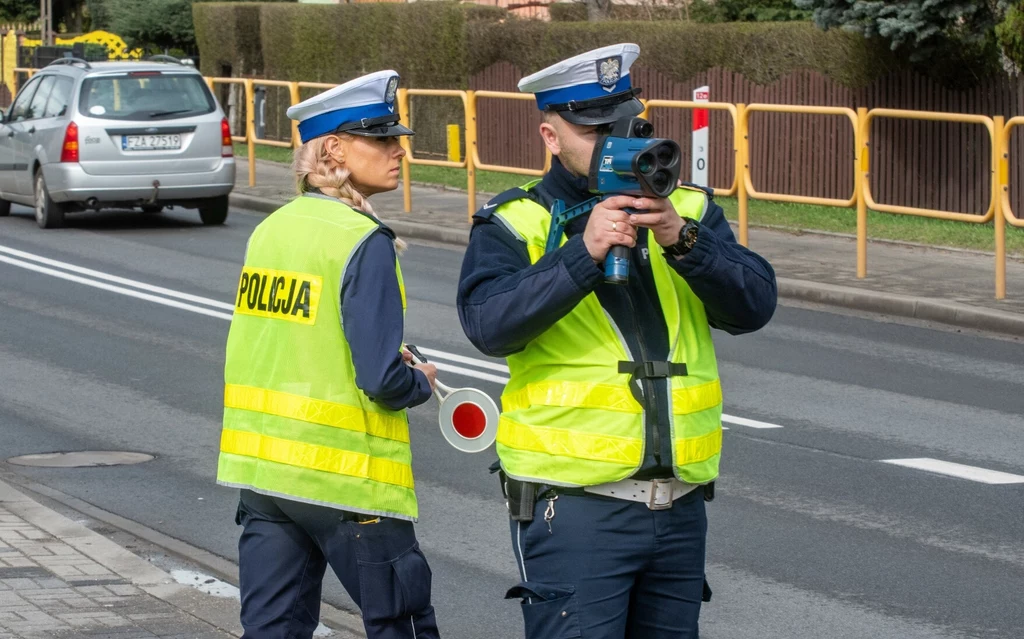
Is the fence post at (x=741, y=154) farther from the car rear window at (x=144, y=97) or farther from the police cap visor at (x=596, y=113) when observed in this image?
the police cap visor at (x=596, y=113)

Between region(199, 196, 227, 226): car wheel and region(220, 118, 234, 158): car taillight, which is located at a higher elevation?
Answer: region(220, 118, 234, 158): car taillight

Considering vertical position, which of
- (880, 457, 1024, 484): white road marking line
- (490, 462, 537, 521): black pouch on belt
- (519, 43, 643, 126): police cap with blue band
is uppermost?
(519, 43, 643, 126): police cap with blue band

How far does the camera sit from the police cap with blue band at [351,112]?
3965mm

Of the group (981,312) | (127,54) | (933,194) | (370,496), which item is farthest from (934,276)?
(127,54)

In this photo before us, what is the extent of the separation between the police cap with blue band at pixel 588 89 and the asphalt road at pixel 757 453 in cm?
275

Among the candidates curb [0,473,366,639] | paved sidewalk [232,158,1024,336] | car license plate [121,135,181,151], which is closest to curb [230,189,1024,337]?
paved sidewalk [232,158,1024,336]

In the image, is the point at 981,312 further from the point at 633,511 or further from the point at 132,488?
the point at 633,511

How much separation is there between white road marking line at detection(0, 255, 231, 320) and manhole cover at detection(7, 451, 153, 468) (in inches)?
163

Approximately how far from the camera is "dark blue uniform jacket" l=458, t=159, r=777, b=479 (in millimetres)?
3215

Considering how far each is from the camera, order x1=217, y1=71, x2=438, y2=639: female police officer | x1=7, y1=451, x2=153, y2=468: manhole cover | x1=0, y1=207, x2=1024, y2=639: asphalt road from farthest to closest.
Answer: x1=7, y1=451, x2=153, y2=468: manhole cover < x1=0, y1=207, x2=1024, y2=639: asphalt road < x1=217, y1=71, x2=438, y2=639: female police officer

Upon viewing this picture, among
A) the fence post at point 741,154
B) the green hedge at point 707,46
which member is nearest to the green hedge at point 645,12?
the green hedge at point 707,46

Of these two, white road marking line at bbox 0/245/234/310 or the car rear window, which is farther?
the car rear window

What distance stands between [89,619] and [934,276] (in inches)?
398

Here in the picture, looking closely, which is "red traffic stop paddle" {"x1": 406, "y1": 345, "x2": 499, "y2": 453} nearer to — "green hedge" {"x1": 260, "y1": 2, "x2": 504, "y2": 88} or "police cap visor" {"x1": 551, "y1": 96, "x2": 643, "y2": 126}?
"police cap visor" {"x1": 551, "y1": 96, "x2": 643, "y2": 126}
